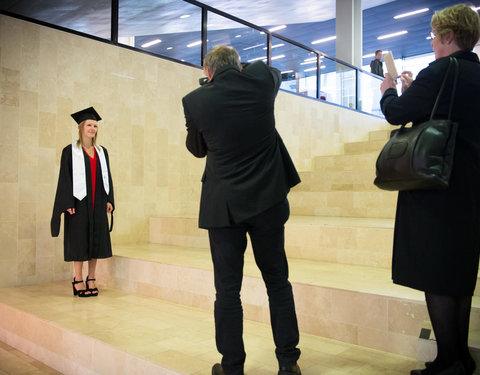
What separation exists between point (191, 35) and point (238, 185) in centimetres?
436

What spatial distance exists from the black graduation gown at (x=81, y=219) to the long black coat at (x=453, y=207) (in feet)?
9.20

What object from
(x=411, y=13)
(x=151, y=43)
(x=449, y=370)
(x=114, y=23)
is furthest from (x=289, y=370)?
(x=411, y=13)

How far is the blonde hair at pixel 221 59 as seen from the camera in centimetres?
189

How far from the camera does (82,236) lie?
147 inches

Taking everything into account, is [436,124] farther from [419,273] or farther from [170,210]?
[170,210]

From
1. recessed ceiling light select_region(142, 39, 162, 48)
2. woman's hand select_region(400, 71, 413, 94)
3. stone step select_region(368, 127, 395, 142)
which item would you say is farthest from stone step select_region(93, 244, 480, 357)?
stone step select_region(368, 127, 395, 142)

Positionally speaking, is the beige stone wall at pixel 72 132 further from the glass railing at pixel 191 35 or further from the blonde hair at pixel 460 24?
the blonde hair at pixel 460 24

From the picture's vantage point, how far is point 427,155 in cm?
157

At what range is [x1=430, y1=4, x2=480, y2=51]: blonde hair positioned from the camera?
5.40 feet

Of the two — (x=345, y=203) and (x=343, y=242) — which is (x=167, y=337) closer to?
(x=343, y=242)

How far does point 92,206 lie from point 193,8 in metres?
3.13

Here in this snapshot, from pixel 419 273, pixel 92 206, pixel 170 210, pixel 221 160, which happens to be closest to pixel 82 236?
pixel 92 206

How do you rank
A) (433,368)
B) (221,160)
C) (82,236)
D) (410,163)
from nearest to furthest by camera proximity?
(410,163) → (433,368) → (221,160) → (82,236)

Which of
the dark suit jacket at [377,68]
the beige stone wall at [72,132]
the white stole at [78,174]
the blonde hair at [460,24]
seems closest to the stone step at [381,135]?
the dark suit jacket at [377,68]
